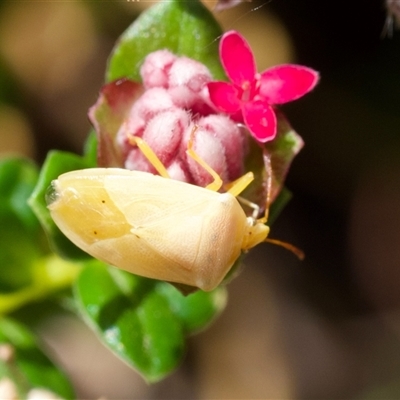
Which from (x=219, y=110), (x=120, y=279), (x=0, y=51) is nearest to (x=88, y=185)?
(x=219, y=110)

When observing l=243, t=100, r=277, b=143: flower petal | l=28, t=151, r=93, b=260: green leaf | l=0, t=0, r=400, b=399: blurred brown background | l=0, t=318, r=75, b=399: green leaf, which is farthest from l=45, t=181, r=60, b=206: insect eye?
l=0, t=0, r=400, b=399: blurred brown background

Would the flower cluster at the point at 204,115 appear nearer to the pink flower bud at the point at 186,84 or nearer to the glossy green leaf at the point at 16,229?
the pink flower bud at the point at 186,84

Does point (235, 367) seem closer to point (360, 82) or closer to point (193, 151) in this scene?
point (360, 82)

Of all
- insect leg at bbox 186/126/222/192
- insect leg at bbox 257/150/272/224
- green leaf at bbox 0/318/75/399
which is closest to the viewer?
insect leg at bbox 186/126/222/192

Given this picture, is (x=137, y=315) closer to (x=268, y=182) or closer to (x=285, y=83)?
(x=268, y=182)

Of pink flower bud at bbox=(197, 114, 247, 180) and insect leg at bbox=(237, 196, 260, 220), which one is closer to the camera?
pink flower bud at bbox=(197, 114, 247, 180)

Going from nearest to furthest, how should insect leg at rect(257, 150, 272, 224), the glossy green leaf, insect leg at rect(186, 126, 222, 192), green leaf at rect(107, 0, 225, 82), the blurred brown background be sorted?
insect leg at rect(186, 126, 222, 192)
insect leg at rect(257, 150, 272, 224)
green leaf at rect(107, 0, 225, 82)
the glossy green leaf
the blurred brown background

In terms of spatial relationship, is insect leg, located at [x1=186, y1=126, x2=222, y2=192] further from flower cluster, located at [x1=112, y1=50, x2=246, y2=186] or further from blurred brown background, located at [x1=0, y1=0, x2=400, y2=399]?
blurred brown background, located at [x1=0, y1=0, x2=400, y2=399]
